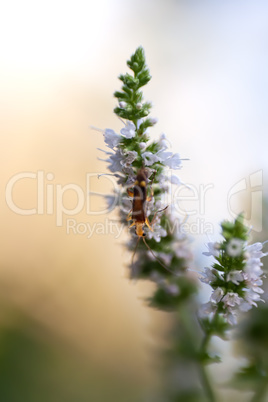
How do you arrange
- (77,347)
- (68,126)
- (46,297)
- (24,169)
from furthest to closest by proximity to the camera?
1. (68,126)
2. (24,169)
3. (46,297)
4. (77,347)

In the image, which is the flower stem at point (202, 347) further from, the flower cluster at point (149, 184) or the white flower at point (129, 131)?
the white flower at point (129, 131)

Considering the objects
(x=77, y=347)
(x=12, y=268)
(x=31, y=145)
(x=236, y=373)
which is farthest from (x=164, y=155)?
(x=31, y=145)

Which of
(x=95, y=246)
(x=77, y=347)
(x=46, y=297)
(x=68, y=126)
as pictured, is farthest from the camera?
(x=68, y=126)

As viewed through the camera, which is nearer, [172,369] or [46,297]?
[172,369]

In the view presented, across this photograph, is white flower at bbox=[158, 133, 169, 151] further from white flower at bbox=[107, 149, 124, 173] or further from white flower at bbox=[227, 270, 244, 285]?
white flower at bbox=[227, 270, 244, 285]

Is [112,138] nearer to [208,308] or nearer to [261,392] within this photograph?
[208,308]

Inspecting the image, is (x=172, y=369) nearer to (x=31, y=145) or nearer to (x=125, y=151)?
(x=125, y=151)

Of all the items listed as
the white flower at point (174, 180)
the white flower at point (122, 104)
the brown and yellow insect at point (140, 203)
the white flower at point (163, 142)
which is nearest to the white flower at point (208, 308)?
the brown and yellow insect at point (140, 203)

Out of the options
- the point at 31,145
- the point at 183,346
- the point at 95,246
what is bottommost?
the point at 183,346
